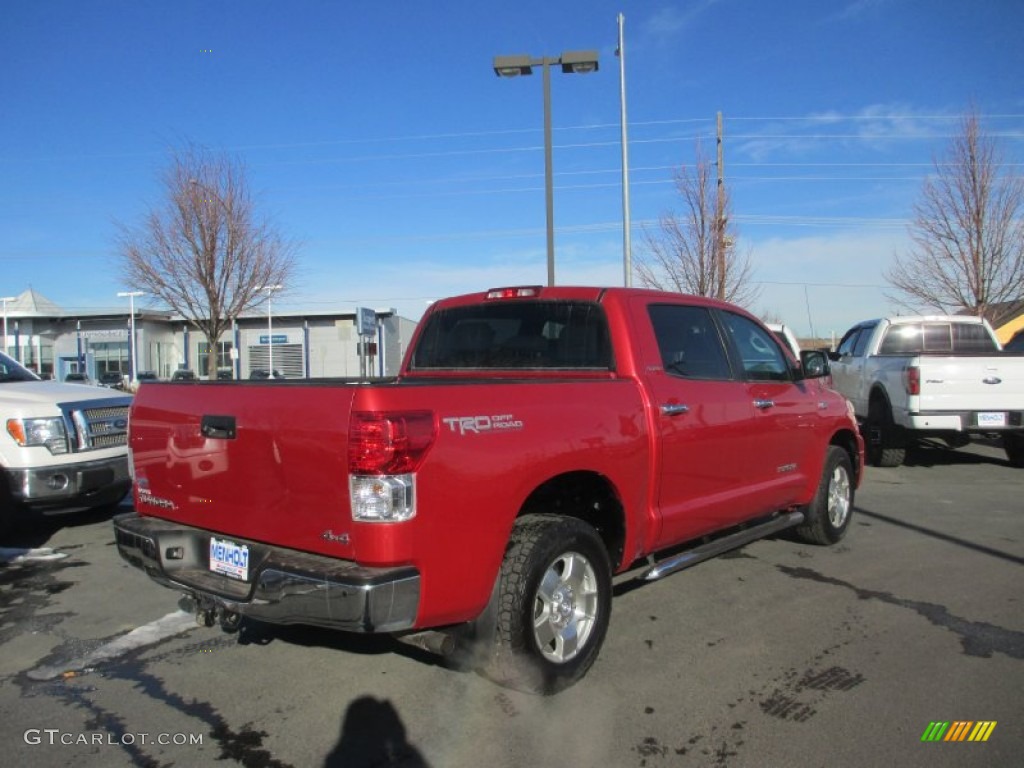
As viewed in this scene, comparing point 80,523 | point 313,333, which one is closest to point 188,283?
point 80,523

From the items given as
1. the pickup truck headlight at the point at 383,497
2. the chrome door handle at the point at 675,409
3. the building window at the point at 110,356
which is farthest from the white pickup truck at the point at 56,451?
the building window at the point at 110,356

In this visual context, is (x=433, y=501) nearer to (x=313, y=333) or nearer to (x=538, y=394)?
(x=538, y=394)

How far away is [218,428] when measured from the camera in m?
3.30

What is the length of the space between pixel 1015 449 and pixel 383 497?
36.4 feet

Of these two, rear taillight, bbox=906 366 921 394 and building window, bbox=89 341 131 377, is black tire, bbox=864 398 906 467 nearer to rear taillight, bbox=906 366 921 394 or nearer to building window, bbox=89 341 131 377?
rear taillight, bbox=906 366 921 394

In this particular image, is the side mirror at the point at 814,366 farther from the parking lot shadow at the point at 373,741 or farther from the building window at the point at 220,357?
the building window at the point at 220,357

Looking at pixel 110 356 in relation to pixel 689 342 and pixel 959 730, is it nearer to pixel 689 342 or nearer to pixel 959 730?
pixel 689 342

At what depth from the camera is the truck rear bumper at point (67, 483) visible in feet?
19.7

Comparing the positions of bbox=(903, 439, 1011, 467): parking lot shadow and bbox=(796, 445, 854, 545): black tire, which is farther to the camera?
bbox=(903, 439, 1011, 467): parking lot shadow

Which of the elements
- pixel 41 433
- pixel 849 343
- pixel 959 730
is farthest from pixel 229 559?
pixel 849 343

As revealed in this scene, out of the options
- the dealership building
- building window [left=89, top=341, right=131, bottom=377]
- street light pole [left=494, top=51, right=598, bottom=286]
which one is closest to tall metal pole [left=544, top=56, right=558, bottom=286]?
street light pole [left=494, top=51, right=598, bottom=286]

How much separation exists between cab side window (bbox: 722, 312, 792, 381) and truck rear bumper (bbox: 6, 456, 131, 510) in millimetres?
5303

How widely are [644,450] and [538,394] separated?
2.70ft

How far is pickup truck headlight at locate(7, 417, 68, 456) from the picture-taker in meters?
6.08
